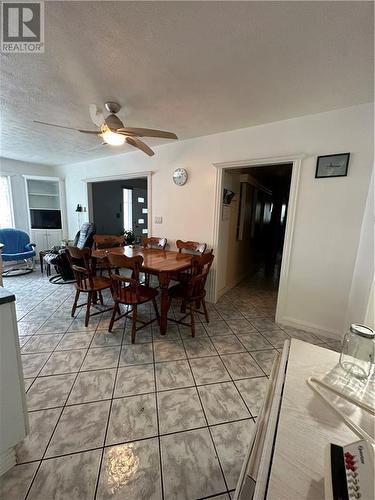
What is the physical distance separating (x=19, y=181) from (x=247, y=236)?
566cm

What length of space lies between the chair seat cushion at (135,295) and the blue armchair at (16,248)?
344 centimetres

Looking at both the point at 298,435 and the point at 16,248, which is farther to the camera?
the point at 16,248

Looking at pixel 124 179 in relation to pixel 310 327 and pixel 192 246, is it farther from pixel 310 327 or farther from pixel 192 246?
pixel 310 327

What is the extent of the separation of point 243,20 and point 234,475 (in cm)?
256

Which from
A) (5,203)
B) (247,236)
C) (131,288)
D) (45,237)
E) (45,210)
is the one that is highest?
(5,203)

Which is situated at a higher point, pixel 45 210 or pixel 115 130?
pixel 115 130

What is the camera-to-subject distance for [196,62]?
60.6 inches

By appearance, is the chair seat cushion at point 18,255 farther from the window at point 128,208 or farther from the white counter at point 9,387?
the white counter at point 9,387

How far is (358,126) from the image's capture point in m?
2.09

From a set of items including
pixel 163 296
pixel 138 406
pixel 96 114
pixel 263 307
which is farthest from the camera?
pixel 263 307

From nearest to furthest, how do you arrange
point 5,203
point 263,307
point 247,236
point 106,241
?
point 263,307, point 106,241, point 247,236, point 5,203

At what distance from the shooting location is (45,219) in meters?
5.30

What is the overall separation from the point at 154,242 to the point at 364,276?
9.34ft

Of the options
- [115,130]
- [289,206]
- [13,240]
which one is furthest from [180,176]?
[13,240]
